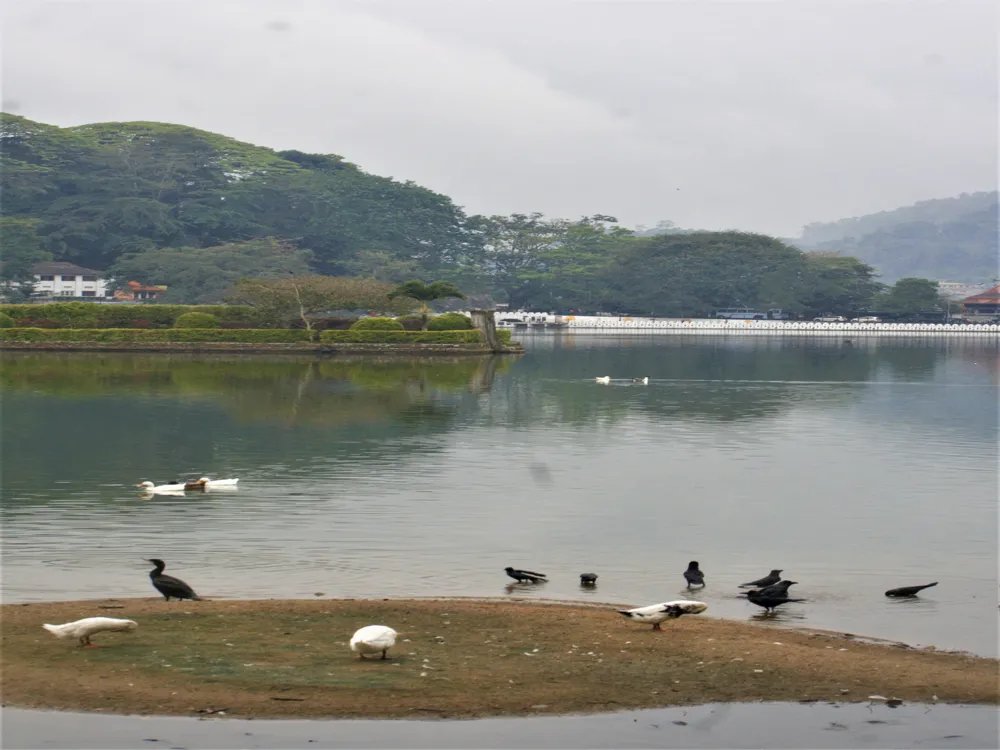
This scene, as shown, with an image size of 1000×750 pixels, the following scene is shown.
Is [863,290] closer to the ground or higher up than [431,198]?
closer to the ground

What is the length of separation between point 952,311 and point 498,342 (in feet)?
400

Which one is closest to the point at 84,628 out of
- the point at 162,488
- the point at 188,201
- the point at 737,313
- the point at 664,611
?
the point at 664,611

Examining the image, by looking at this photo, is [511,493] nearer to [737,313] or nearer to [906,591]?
[906,591]

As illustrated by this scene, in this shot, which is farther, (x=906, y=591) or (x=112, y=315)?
(x=112, y=315)

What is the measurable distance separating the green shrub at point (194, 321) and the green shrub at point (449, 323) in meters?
14.3

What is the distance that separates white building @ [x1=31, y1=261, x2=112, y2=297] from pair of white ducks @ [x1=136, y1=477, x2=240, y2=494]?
350 ft

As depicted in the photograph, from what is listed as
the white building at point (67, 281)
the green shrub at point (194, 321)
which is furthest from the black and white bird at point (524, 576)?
the white building at point (67, 281)

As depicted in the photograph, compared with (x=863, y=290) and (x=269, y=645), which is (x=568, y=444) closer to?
(x=269, y=645)

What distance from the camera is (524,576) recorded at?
19141 millimetres

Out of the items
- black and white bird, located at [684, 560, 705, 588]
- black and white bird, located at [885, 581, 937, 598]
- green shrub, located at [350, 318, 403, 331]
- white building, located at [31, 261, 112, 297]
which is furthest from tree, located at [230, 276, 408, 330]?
black and white bird, located at [885, 581, 937, 598]

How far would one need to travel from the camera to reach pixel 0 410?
143ft

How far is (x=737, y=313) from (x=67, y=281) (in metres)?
89.4

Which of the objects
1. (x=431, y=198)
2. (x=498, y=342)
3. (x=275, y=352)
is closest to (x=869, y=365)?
(x=498, y=342)

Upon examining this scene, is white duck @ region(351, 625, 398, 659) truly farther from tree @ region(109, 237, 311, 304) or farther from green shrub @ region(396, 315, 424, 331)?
tree @ region(109, 237, 311, 304)
